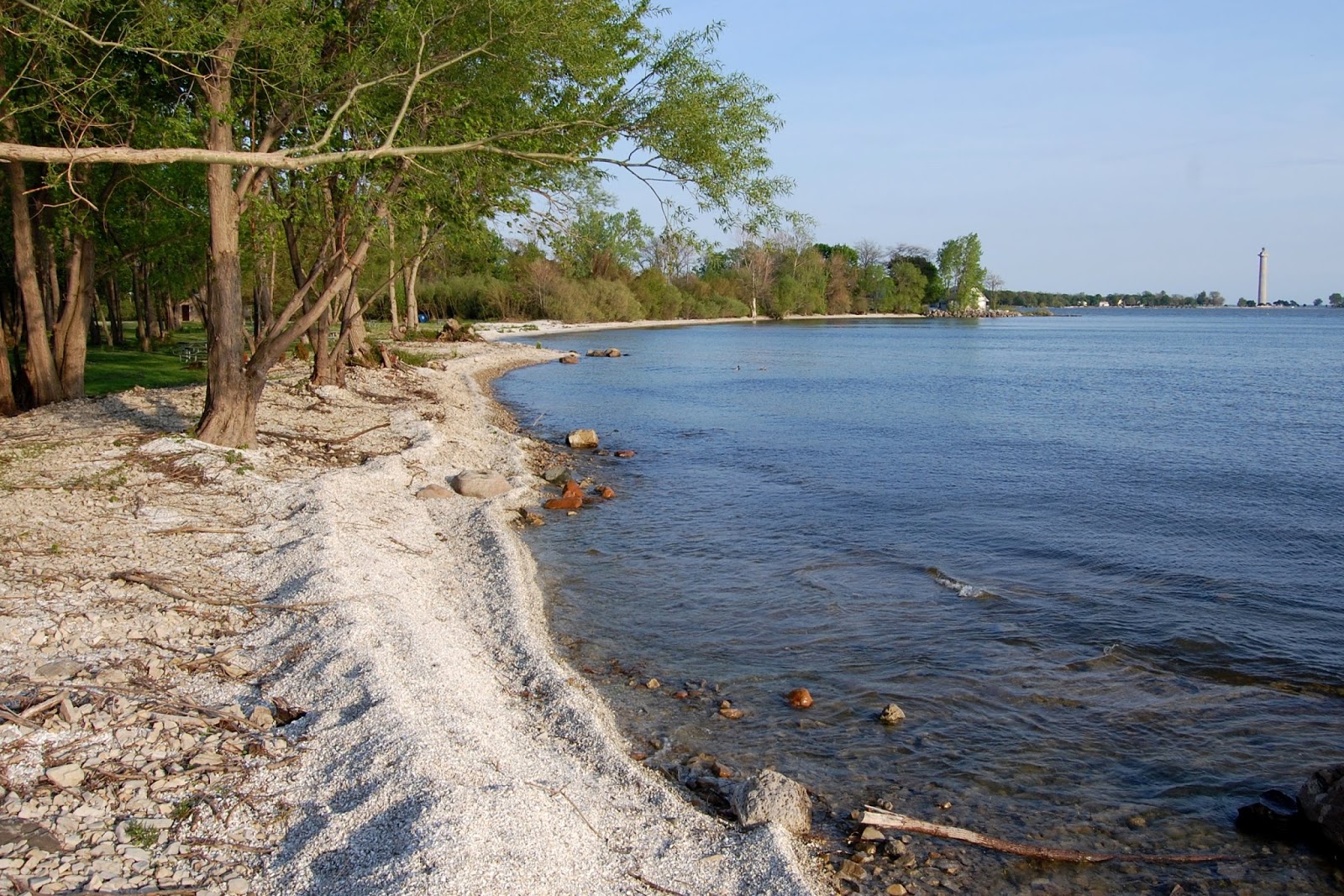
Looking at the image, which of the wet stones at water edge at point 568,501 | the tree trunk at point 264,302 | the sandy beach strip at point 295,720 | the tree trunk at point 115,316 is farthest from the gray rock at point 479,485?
the tree trunk at point 115,316

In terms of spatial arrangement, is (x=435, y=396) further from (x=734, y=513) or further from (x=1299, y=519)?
(x=1299, y=519)

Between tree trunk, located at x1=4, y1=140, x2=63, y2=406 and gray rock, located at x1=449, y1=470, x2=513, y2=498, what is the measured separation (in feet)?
29.1

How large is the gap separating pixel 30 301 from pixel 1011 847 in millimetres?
19686

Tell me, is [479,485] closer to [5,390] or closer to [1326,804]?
[5,390]

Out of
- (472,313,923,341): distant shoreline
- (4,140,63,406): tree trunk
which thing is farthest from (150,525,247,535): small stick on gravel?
(472,313,923,341): distant shoreline

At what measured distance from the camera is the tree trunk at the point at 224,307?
13.7 metres

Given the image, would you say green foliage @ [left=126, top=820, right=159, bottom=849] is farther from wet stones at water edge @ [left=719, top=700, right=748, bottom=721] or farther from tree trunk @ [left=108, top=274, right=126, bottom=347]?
tree trunk @ [left=108, top=274, right=126, bottom=347]

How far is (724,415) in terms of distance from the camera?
3234cm

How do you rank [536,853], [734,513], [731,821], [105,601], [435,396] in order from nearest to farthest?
1. [536,853]
2. [731,821]
3. [105,601]
4. [734,513]
5. [435,396]

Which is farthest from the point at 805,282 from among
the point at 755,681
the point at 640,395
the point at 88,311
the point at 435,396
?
the point at 755,681

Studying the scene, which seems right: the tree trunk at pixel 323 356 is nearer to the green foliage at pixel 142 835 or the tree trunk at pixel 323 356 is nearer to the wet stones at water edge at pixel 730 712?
the wet stones at water edge at pixel 730 712

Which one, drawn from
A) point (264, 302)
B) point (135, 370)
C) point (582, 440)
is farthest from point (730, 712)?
point (135, 370)

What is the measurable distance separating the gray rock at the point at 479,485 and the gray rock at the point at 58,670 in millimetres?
9560

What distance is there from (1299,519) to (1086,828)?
12.3 meters
